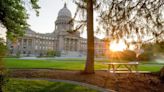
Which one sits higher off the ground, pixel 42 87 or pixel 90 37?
pixel 90 37

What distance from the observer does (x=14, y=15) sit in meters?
21.5

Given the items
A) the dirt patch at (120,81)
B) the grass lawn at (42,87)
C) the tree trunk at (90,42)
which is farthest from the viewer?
the tree trunk at (90,42)

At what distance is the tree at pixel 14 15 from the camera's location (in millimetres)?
19938

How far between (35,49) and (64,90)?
376 ft

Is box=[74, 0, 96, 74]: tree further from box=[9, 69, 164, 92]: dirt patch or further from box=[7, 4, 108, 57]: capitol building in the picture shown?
box=[7, 4, 108, 57]: capitol building

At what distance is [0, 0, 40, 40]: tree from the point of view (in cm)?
1994

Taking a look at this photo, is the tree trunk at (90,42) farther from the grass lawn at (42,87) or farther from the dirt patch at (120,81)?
the grass lawn at (42,87)

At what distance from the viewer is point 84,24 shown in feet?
61.9

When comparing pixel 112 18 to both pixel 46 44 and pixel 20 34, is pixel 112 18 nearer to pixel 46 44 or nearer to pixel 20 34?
pixel 20 34

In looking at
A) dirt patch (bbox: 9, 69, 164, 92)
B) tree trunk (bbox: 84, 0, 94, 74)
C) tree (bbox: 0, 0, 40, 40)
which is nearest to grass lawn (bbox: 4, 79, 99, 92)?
dirt patch (bbox: 9, 69, 164, 92)

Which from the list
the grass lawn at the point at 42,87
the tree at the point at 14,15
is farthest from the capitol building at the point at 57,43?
the grass lawn at the point at 42,87

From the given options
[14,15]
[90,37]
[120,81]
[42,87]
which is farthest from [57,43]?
[42,87]

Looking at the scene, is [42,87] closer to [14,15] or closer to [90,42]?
[90,42]

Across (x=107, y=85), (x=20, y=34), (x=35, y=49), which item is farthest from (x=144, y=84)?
(x=35, y=49)
